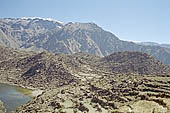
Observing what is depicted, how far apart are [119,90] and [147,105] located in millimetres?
121710

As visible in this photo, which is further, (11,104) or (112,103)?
(11,104)

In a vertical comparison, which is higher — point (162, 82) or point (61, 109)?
point (162, 82)

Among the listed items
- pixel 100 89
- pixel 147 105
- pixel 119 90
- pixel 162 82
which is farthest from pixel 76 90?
pixel 147 105

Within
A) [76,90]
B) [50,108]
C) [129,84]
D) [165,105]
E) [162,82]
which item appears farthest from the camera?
[76,90]

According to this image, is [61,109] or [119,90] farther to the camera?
[119,90]

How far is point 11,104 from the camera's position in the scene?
173m

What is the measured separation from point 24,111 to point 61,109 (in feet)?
80.7

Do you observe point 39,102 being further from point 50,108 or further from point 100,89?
point 100,89

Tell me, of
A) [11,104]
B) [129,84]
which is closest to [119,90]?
[129,84]

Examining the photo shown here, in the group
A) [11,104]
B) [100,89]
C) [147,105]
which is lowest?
[11,104]

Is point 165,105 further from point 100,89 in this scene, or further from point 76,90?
point 76,90

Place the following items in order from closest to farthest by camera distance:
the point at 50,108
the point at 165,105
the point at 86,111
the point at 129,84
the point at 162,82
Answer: the point at 165,105
the point at 86,111
the point at 50,108
the point at 162,82
the point at 129,84

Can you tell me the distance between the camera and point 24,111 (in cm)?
14412

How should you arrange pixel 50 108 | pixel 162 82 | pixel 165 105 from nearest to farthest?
pixel 165 105 → pixel 50 108 → pixel 162 82
